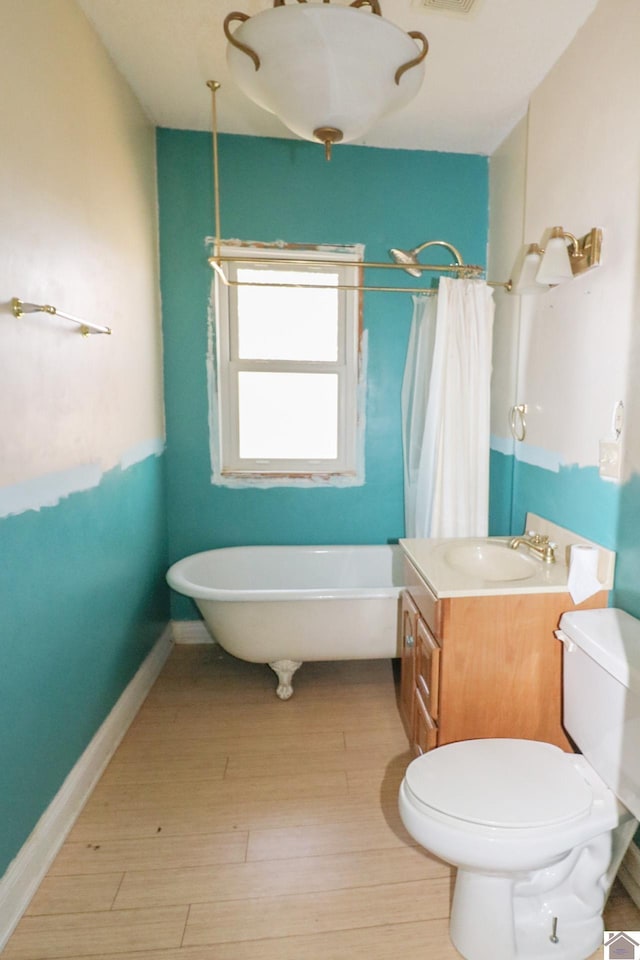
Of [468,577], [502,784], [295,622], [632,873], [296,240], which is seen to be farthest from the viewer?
[296,240]

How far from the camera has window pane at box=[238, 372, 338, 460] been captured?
2668mm

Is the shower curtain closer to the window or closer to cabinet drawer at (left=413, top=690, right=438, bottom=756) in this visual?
the window

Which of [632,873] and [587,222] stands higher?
[587,222]

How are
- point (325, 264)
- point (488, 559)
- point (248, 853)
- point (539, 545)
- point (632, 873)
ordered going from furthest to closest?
1. point (325, 264)
2. point (488, 559)
3. point (539, 545)
4. point (248, 853)
5. point (632, 873)

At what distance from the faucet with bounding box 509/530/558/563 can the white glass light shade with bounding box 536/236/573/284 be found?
90 cm

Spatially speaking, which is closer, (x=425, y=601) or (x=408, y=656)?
(x=425, y=601)

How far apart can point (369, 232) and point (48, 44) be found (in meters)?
1.52

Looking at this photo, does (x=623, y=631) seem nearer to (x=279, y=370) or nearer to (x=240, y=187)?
(x=279, y=370)

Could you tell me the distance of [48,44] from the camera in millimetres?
1425

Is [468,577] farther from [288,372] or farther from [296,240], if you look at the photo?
[296,240]

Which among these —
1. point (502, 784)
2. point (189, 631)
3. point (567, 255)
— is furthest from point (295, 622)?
point (567, 255)

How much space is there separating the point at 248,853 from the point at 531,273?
215cm

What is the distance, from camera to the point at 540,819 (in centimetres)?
106

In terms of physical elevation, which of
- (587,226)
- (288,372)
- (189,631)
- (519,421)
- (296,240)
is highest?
(296,240)
